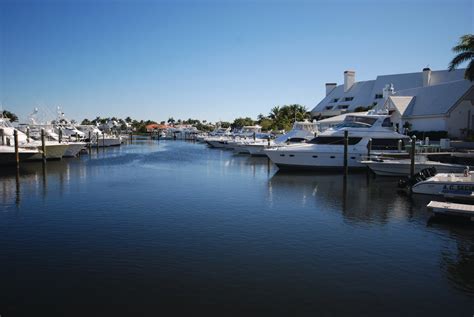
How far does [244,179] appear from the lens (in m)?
28.4

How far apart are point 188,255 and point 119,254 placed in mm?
2038

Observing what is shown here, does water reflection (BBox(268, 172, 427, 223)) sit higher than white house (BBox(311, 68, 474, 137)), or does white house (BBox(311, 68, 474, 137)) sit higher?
white house (BBox(311, 68, 474, 137))

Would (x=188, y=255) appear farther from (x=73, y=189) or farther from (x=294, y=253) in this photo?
(x=73, y=189)

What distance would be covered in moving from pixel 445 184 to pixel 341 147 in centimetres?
1156

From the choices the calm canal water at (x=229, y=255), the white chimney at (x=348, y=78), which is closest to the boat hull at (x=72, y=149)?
the calm canal water at (x=229, y=255)

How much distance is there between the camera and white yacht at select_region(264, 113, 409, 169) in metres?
29.7

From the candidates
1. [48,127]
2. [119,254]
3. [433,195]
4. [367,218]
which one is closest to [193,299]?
[119,254]

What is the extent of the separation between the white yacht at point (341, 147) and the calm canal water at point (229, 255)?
8.45 meters

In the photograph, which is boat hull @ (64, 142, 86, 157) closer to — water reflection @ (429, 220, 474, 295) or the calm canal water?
the calm canal water

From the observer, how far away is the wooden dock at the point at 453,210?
15107mm

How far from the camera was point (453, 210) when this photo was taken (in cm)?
1541

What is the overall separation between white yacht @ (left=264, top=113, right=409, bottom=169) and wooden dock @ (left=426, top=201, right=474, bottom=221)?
13476 mm

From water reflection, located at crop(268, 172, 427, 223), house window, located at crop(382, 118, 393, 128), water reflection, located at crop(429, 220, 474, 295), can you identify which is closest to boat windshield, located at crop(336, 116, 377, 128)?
house window, located at crop(382, 118, 393, 128)

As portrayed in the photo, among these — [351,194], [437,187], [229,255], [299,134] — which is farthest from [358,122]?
[229,255]
